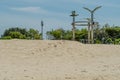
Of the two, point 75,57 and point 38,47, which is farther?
point 38,47

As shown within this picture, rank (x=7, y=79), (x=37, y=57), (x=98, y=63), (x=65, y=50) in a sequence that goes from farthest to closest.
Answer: (x=65, y=50), (x=37, y=57), (x=98, y=63), (x=7, y=79)

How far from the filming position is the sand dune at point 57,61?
12.5 meters

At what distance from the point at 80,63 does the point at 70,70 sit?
8.01ft

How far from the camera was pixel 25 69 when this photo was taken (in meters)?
13.7

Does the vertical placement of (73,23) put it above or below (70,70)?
above

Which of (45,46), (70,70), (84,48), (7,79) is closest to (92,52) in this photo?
(84,48)

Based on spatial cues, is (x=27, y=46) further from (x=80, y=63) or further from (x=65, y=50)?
(x=80, y=63)

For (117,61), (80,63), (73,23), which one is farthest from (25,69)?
(73,23)

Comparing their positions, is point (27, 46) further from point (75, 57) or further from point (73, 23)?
point (73, 23)

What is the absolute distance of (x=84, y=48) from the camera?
63.0ft

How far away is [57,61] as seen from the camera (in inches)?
646

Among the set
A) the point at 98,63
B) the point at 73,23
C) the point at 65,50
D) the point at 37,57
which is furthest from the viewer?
the point at 73,23

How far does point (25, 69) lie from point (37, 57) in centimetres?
363

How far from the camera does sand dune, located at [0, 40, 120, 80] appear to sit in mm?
12484
